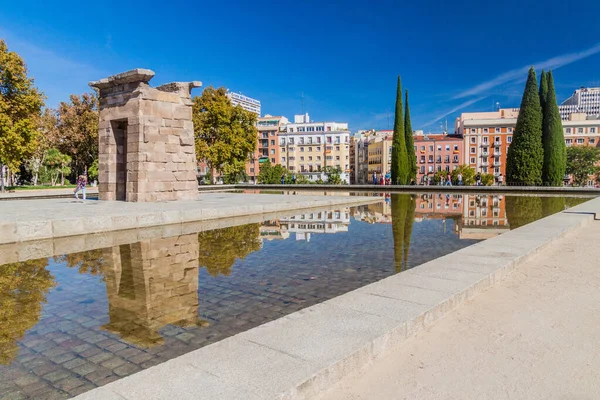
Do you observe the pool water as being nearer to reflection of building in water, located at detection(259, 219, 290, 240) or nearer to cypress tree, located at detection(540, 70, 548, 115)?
reflection of building in water, located at detection(259, 219, 290, 240)

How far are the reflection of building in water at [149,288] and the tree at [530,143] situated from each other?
119 feet

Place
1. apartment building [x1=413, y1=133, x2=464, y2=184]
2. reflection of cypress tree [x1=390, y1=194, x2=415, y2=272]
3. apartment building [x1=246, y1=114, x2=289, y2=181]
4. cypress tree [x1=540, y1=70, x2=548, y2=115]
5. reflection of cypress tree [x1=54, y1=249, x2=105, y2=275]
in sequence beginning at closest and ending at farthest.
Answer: reflection of cypress tree [x1=54, y1=249, x2=105, y2=275], reflection of cypress tree [x1=390, y1=194, x2=415, y2=272], cypress tree [x1=540, y1=70, x2=548, y2=115], apartment building [x1=413, y1=133, x2=464, y2=184], apartment building [x1=246, y1=114, x2=289, y2=181]

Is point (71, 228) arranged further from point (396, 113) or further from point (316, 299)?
point (396, 113)

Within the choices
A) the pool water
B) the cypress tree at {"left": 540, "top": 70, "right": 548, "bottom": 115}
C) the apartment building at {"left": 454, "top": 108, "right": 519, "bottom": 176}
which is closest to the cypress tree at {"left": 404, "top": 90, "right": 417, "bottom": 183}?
the cypress tree at {"left": 540, "top": 70, "right": 548, "bottom": 115}

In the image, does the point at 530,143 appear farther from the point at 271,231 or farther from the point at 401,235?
the point at 271,231

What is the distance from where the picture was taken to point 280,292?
4.78 metres

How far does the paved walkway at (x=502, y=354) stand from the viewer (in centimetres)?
251

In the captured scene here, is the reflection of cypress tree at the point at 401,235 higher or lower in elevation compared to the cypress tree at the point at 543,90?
lower

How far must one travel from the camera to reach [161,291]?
470 cm

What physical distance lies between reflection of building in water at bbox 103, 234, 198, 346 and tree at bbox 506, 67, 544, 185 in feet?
119

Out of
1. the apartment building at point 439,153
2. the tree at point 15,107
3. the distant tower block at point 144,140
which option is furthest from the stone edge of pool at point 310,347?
the apartment building at point 439,153

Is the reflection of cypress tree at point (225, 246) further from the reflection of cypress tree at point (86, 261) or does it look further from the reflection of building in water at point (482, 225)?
the reflection of building in water at point (482, 225)

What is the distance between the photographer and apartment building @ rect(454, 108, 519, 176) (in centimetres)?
8250

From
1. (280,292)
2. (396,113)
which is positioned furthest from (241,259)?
(396,113)
